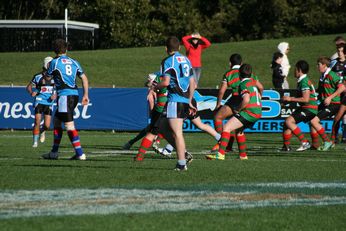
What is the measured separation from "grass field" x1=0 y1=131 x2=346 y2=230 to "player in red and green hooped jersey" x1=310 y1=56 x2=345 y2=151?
9.35 ft

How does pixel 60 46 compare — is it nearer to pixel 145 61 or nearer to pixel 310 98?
pixel 310 98

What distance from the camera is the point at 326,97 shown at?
21.4 metres

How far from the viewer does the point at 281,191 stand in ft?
36.9

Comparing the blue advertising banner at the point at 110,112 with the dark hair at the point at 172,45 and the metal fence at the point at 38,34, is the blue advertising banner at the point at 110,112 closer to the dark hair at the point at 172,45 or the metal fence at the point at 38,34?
the dark hair at the point at 172,45

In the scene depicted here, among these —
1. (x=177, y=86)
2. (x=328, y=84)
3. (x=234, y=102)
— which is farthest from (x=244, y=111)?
(x=328, y=84)

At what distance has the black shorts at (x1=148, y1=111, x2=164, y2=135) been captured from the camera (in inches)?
591

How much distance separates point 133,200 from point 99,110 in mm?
18830

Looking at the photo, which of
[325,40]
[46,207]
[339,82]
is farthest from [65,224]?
[325,40]

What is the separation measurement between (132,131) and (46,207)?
19.6 m

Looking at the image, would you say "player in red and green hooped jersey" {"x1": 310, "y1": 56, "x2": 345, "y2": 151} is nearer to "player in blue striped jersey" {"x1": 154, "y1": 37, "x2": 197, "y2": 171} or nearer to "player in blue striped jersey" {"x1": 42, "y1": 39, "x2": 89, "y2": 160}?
"player in blue striped jersey" {"x1": 42, "y1": 39, "x2": 89, "y2": 160}

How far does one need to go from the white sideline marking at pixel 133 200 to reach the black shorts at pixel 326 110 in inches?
394

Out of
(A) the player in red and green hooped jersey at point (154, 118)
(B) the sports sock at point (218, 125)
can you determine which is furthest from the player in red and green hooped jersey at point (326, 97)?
(A) the player in red and green hooped jersey at point (154, 118)

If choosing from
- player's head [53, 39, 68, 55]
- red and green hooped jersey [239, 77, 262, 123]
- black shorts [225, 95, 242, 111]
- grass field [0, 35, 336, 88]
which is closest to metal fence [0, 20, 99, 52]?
grass field [0, 35, 336, 88]

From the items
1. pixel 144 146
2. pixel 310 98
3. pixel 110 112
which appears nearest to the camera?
pixel 144 146
